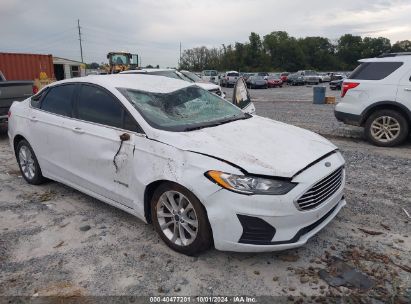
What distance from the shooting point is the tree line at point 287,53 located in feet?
249

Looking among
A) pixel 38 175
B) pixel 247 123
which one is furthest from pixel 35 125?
pixel 247 123

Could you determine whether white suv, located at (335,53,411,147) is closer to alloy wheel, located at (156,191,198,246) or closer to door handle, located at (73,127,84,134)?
alloy wheel, located at (156,191,198,246)

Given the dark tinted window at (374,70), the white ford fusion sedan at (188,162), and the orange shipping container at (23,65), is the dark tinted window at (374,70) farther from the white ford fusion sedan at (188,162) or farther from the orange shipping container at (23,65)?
the orange shipping container at (23,65)

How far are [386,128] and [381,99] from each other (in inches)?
23.5

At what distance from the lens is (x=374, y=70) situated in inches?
287

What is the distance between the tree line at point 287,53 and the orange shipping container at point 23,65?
2290 inches

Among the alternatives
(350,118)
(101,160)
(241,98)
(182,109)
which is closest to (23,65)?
(241,98)

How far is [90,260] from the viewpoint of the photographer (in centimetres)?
323

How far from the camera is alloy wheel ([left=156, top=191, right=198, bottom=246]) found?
10.2 ft

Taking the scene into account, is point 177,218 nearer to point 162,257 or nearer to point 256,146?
point 162,257

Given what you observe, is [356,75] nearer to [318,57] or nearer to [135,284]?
[135,284]

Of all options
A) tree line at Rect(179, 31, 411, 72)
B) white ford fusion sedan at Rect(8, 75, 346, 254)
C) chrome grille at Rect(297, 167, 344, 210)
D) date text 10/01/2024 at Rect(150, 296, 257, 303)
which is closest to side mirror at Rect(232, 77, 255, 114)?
white ford fusion sedan at Rect(8, 75, 346, 254)

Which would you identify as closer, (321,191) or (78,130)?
(321,191)

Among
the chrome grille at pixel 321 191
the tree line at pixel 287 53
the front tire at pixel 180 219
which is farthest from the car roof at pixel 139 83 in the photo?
the tree line at pixel 287 53
